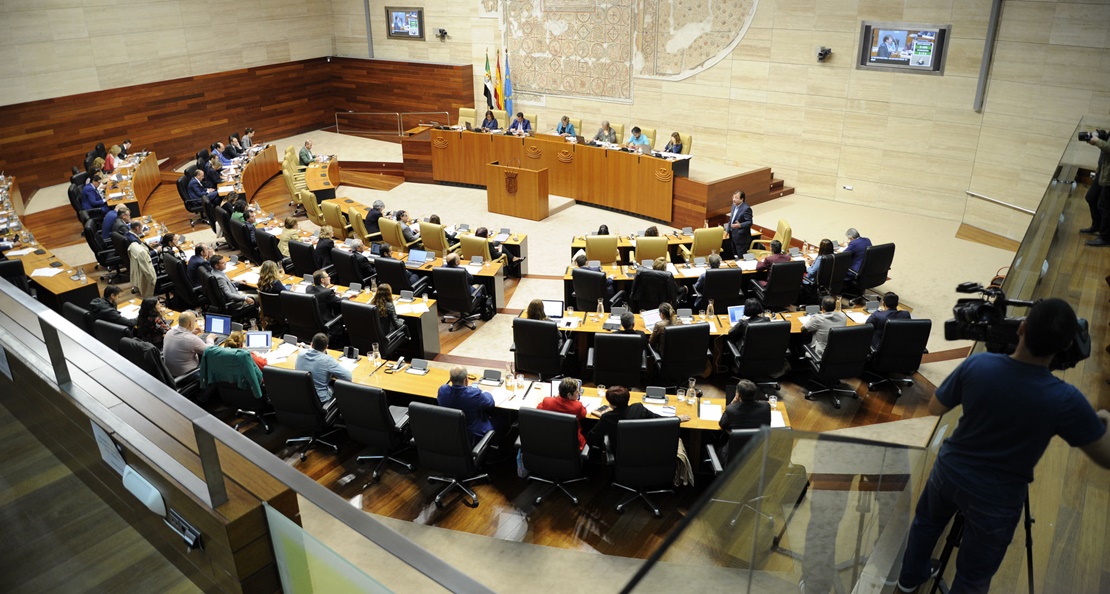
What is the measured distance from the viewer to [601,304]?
883cm

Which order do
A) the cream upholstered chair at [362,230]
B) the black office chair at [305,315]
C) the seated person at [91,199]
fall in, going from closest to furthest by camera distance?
the black office chair at [305,315]
the cream upholstered chair at [362,230]
the seated person at [91,199]

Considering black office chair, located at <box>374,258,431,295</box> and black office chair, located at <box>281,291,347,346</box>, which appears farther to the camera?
black office chair, located at <box>374,258,431,295</box>

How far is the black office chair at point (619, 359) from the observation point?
7.65 m

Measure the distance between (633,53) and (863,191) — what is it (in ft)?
18.6

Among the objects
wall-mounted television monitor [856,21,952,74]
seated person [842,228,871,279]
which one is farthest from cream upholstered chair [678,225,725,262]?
wall-mounted television monitor [856,21,952,74]

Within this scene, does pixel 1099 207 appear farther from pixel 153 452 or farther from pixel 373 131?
pixel 373 131

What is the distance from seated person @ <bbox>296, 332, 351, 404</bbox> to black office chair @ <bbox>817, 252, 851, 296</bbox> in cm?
611

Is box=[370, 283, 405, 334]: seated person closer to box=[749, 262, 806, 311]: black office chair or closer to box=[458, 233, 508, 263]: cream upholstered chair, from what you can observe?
box=[458, 233, 508, 263]: cream upholstered chair

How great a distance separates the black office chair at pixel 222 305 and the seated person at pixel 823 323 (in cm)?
669

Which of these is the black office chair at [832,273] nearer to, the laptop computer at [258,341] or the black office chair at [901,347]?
the black office chair at [901,347]

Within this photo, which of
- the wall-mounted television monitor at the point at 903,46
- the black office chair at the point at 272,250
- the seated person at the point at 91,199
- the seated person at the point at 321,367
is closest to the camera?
the seated person at the point at 321,367

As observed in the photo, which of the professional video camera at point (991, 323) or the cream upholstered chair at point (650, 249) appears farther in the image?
the cream upholstered chair at point (650, 249)

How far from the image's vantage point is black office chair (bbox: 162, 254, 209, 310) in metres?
9.79

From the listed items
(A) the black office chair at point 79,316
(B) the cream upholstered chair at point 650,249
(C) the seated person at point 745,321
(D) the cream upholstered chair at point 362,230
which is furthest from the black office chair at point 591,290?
(A) the black office chair at point 79,316
